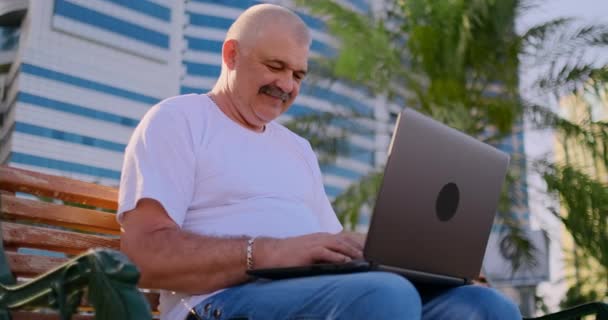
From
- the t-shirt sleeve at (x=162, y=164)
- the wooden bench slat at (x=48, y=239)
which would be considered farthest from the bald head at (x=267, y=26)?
the wooden bench slat at (x=48, y=239)

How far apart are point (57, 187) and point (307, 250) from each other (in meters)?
0.70

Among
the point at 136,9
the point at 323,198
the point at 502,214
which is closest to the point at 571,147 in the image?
the point at 502,214

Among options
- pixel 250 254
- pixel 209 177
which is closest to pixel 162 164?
pixel 209 177

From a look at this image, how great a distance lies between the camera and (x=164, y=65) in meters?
5.35

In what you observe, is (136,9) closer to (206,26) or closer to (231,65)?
(206,26)

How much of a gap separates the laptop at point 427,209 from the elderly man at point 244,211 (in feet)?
0.19

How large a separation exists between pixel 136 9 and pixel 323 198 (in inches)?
125

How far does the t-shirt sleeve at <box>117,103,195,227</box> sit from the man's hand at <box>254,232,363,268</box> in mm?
→ 205

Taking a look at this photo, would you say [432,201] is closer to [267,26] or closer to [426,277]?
[426,277]

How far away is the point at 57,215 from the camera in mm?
1875

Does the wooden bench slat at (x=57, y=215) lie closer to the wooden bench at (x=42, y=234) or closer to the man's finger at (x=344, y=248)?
the wooden bench at (x=42, y=234)

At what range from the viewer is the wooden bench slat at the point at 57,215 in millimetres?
1796

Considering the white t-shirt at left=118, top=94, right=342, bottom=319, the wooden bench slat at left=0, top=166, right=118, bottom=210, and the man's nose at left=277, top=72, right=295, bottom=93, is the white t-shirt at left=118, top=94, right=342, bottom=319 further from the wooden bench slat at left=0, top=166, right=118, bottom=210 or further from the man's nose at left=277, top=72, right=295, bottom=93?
the wooden bench slat at left=0, top=166, right=118, bottom=210

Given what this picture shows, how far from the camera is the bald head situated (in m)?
2.05
